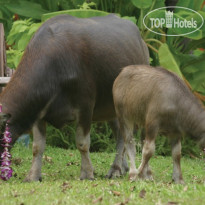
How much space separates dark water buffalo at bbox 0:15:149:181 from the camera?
622 cm

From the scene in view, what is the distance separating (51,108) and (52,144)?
5.17 m

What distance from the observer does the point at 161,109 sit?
5762 millimetres

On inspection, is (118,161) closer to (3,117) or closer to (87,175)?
(87,175)

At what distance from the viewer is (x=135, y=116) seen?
6199mm

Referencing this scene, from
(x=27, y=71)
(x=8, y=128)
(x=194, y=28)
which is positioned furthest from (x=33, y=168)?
(x=194, y=28)

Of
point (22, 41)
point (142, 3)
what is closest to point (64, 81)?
point (22, 41)

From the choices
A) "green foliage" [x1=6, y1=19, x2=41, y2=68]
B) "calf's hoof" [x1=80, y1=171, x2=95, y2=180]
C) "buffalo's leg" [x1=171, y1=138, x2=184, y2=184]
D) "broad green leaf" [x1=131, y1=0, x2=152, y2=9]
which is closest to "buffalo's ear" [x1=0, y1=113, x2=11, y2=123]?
"calf's hoof" [x1=80, y1=171, x2=95, y2=180]

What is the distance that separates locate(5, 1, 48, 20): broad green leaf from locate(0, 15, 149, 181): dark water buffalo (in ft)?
15.6

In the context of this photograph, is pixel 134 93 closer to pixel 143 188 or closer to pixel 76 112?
pixel 76 112

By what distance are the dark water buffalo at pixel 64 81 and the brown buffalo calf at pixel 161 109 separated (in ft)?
1.89

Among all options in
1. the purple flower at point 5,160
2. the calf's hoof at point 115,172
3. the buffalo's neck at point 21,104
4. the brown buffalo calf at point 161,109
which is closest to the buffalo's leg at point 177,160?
the brown buffalo calf at point 161,109

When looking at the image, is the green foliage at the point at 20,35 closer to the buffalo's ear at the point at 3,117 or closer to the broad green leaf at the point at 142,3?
the broad green leaf at the point at 142,3

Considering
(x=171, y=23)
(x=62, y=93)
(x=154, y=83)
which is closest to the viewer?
(x=154, y=83)

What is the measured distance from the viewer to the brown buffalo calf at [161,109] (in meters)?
5.79
